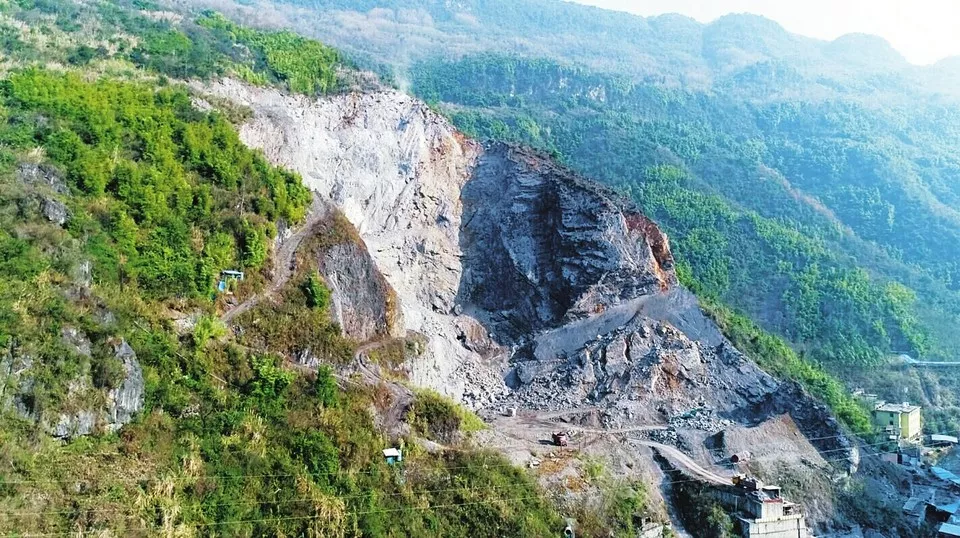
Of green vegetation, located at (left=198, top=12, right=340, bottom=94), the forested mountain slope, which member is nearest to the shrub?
green vegetation, located at (left=198, top=12, right=340, bottom=94)

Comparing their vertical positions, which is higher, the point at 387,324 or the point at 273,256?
the point at 273,256

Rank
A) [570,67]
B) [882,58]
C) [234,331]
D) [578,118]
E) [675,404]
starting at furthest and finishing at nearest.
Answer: [882,58]
[570,67]
[578,118]
[675,404]
[234,331]

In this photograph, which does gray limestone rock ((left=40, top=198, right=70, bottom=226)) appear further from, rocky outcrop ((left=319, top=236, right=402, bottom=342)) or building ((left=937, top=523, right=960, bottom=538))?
building ((left=937, top=523, right=960, bottom=538))

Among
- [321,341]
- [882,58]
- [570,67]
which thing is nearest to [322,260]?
[321,341]

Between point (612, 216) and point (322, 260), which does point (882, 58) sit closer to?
point (612, 216)

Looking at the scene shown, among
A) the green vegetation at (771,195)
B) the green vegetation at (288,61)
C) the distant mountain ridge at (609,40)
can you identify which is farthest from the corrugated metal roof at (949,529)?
the distant mountain ridge at (609,40)

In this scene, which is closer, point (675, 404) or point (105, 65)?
point (675, 404)

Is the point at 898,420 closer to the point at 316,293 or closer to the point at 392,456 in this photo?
the point at 392,456

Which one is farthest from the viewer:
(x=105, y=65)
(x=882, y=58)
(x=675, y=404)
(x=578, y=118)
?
(x=882, y=58)
